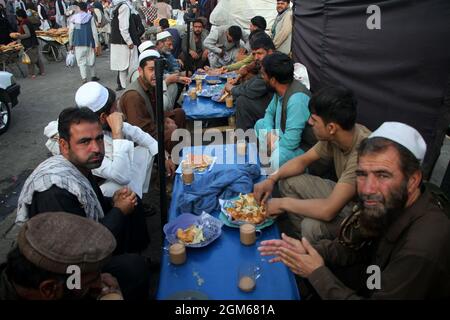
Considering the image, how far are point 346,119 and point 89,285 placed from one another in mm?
2204

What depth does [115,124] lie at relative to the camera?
3555 millimetres

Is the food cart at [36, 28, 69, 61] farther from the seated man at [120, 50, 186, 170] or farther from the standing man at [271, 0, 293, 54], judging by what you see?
the seated man at [120, 50, 186, 170]

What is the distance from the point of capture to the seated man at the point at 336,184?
2721mm

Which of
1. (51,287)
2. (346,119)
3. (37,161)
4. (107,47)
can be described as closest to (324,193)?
(346,119)

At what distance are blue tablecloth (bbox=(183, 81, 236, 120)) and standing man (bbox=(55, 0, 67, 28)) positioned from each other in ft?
50.0

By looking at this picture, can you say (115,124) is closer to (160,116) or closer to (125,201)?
(125,201)

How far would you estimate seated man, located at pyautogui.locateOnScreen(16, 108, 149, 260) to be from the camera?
93.3 inches

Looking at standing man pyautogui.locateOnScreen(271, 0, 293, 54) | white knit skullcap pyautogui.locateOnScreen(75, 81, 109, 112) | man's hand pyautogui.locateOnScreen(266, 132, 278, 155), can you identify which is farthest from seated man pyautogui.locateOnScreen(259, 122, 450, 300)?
standing man pyautogui.locateOnScreen(271, 0, 293, 54)

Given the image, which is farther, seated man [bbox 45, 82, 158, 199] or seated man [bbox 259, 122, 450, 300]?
seated man [bbox 45, 82, 158, 199]

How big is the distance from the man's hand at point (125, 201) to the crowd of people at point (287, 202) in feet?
0.04

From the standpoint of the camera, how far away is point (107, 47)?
17.0 metres

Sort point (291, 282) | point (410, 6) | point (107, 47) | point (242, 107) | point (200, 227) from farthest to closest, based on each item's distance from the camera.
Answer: point (107, 47) < point (242, 107) < point (410, 6) < point (200, 227) < point (291, 282)

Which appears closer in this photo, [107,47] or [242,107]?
[242,107]

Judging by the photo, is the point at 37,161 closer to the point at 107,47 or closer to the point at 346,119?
the point at 346,119
